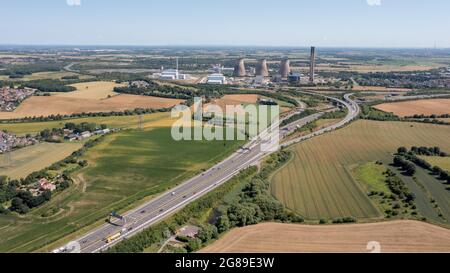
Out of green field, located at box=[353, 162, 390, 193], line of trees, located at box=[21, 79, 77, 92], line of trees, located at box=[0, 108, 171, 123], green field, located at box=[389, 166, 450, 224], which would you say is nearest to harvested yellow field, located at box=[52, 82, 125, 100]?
line of trees, located at box=[21, 79, 77, 92]

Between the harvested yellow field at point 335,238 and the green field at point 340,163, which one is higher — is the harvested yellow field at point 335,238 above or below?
below

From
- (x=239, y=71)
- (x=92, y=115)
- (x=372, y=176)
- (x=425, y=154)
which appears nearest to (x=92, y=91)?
(x=92, y=115)

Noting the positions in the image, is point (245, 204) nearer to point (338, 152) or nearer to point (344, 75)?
point (338, 152)

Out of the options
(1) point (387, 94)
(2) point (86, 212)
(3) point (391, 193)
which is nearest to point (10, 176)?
(2) point (86, 212)

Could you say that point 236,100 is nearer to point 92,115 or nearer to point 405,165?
point 92,115

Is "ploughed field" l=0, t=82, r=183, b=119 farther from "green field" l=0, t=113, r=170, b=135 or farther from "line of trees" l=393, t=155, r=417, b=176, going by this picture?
"line of trees" l=393, t=155, r=417, b=176

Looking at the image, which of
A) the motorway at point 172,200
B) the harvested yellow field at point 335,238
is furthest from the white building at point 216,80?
the harvested yellow field at point 335,238

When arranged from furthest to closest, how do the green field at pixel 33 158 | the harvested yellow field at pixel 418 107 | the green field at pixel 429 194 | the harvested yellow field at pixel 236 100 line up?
the harvested yellow field at pixel 236 100 → the harvested yellow field at pixel 418 107 → the green field at pixel 33 158 → the green field at pixel 429 194

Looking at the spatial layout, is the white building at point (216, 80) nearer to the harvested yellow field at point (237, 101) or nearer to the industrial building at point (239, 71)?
the industrial building at point (239, 71)
